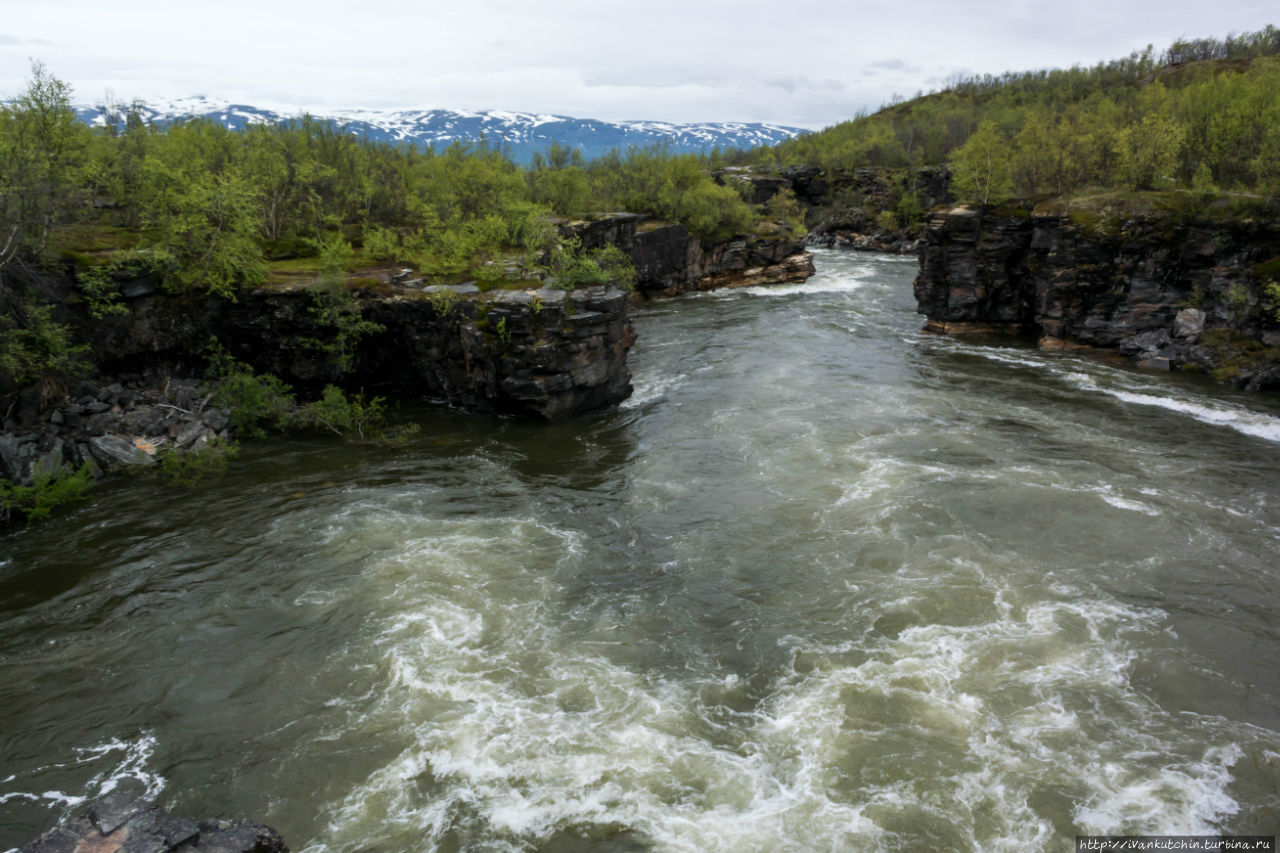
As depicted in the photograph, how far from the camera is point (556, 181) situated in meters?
63.5

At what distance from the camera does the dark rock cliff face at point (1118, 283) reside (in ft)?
128

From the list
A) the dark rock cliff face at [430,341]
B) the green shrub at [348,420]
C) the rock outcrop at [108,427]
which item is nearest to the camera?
the rock outcrop at [108,427]

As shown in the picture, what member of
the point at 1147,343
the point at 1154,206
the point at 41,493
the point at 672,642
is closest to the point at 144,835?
the point at 672,642

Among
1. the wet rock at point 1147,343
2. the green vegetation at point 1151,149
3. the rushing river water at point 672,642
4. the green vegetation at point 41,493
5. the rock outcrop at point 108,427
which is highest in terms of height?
the green vegetation at point 1151,149

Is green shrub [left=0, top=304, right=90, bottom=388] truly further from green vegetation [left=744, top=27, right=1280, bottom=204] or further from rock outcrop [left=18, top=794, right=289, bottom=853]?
green vegetation [left=744, top=27, right=1280, bottom=204]

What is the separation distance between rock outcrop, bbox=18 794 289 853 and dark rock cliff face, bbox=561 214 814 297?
5949cm

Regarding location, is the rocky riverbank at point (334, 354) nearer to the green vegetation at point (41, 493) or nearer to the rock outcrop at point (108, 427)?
the rock outcrop at point (108, 427)

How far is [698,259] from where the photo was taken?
77.1m

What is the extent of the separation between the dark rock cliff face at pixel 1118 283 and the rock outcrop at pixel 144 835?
47.5 metres

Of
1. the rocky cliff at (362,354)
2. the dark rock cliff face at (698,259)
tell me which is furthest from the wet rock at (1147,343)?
the dark rock cliff face at (698,259)

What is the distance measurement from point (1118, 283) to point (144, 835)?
53.5m

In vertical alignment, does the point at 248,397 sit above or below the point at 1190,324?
below

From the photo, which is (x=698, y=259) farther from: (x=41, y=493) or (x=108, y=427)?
(x=41, y=493)

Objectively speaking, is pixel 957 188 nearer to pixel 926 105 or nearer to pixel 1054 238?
pixel 1054 238
